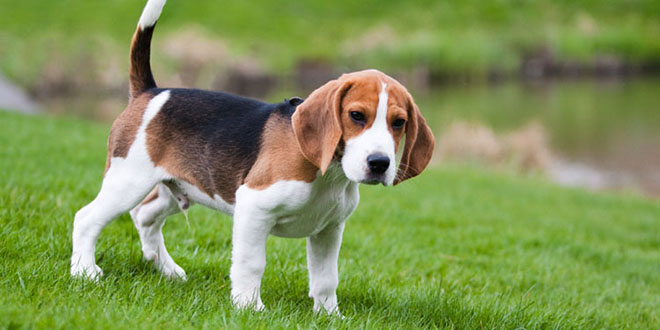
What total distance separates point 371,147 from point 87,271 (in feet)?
6.50

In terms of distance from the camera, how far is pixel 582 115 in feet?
88.5


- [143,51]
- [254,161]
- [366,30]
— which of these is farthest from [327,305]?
[366,30]

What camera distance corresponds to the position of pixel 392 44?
36.4m

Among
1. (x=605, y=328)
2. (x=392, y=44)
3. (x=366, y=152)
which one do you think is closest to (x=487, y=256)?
(x=605, y=328)

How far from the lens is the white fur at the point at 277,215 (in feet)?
12.7

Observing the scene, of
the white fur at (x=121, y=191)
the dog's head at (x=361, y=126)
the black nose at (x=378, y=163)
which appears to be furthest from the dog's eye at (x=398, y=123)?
the white fur at (x=121, y=191)

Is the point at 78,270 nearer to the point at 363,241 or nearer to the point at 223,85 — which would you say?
the point at 363,241

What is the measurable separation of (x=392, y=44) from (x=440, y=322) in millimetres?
33006

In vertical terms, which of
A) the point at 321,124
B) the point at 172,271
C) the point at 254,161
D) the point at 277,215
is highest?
the point at 321,124

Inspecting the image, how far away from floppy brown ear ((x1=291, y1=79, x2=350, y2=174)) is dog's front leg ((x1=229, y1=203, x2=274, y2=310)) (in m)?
0.51

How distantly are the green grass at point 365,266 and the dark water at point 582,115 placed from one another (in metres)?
9.93

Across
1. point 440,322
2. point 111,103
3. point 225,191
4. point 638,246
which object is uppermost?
point 225,191

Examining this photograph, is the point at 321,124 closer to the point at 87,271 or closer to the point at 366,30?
the point at 87,271

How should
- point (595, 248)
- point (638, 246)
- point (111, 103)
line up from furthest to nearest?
point (111, 103), point (638, 246), point (595, 248)
